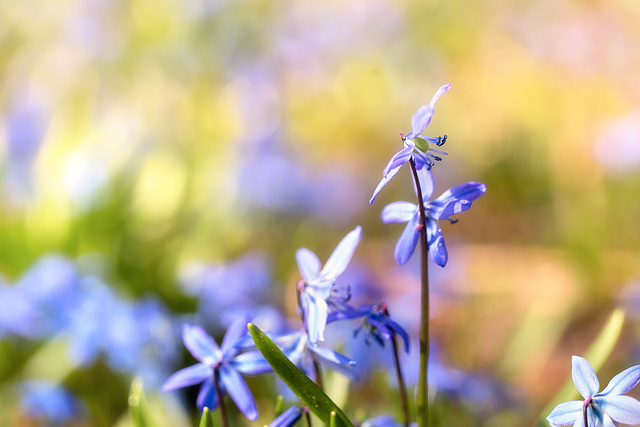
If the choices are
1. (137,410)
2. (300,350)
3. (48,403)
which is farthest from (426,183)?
(48,403)

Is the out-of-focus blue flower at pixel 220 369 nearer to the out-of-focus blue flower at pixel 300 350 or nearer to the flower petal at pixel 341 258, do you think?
the out-of-focus blue flower at pixel 300 350

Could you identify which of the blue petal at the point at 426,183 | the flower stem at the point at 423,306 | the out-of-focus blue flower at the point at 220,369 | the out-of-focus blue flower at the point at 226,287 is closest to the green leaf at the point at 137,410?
the out-of-focus blue flower at the point at 220,369

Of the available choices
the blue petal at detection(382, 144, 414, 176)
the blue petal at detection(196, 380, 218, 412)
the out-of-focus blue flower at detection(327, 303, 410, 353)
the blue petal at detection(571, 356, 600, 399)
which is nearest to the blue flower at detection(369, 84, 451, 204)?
the blue petal at detection(382, 144, 414, 176)

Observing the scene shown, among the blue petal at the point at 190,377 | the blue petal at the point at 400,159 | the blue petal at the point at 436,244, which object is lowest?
the blue petal at the point at 190,377

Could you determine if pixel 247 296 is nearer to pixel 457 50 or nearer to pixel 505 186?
pixel 505 186

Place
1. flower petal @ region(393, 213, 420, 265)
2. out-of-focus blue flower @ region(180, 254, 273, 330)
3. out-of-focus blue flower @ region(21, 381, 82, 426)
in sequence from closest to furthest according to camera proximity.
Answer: flower petal @ region(393, 213, 420, 265) < out-of-focus blue flower @ region(21, 381, 82, 426) < out-of-focus blue flower @ region(180, 254, 273, 330)

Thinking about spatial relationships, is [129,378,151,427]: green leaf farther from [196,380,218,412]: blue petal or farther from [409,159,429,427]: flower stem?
[409,159,429,427]: flower stem

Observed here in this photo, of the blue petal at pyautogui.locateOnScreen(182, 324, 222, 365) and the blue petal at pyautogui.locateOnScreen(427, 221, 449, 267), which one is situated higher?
the blue petal at pyautogui.locateOnScreen(427, 221, 449, 267)
